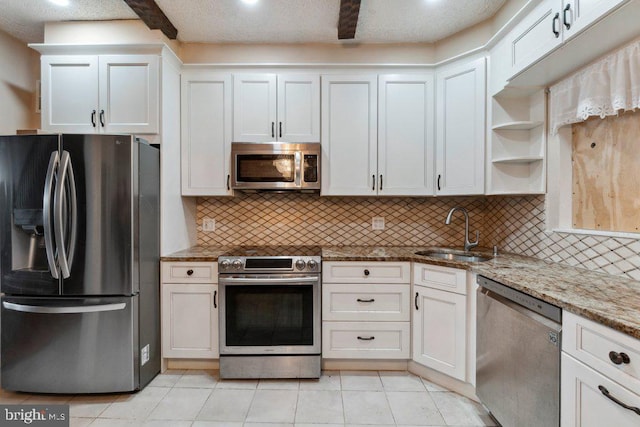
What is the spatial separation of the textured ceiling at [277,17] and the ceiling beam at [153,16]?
1.7 inches

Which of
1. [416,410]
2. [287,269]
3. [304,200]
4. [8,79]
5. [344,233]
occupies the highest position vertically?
[8,79]

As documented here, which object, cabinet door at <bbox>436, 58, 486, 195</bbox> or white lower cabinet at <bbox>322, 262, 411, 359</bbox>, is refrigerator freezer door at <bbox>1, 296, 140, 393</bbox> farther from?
cabinet door at <bbox>436, 58, 486, 195</bbox>

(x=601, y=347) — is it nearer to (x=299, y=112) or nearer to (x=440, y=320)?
(x=440, y=320)

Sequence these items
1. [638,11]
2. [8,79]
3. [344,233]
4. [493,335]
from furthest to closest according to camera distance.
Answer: [344,233]
[8,79]
[493,335]
[638,11]

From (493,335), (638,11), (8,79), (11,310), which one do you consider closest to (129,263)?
(11,310)

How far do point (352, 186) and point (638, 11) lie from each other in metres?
1.75

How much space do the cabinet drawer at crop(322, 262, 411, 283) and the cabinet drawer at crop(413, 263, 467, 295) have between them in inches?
3.5

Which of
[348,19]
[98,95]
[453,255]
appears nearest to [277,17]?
[348,19]

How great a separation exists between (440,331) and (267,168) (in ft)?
5.67

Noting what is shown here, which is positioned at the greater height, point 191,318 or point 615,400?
point 615,400

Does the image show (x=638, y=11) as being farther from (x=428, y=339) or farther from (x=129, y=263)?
(x=129, y=263)

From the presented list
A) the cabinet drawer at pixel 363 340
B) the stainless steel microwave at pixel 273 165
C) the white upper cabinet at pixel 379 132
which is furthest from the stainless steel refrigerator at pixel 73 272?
the white upper cabinet at pixel 379 132

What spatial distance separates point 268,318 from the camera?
7.19ft

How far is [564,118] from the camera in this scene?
1.89m
